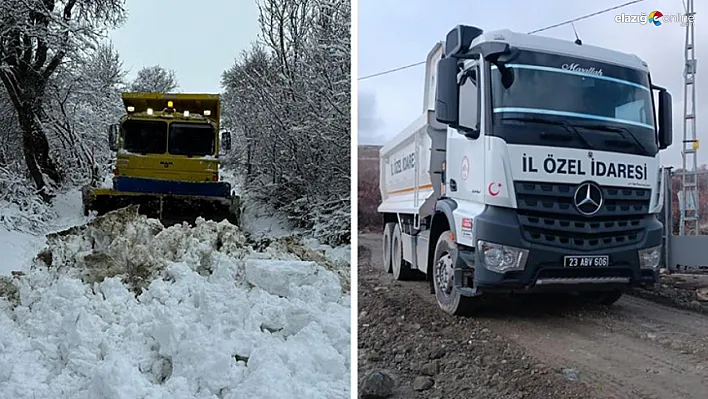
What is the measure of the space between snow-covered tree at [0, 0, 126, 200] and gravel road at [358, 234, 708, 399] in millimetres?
1485

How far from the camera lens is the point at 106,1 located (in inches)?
85.2

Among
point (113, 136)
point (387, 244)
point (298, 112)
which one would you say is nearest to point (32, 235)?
point (113, 136)

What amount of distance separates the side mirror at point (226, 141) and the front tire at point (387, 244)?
3.42 feet

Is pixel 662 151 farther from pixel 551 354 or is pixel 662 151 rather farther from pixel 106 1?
pixel 106 1

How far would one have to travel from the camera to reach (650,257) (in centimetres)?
164

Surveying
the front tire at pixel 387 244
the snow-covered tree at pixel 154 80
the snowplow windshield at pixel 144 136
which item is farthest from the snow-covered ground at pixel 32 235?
the front tire at pixel 387 244

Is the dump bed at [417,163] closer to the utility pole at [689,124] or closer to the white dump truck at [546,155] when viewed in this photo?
the white dump truck at [546,155]

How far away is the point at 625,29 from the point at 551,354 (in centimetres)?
95

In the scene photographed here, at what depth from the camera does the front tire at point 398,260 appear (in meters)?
1.73

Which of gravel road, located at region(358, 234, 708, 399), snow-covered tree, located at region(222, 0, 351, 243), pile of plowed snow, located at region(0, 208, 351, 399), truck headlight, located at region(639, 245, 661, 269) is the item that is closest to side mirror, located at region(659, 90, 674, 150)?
truck headlight, located at region(639, 245, 661, 269)

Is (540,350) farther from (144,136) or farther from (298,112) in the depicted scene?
(144,136)

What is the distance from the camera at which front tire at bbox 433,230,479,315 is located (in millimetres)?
1672

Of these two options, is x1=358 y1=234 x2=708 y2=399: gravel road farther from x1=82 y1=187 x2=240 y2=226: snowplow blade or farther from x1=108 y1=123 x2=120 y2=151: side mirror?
x1=108 y1=123 x2=120 y2=151: side mirror

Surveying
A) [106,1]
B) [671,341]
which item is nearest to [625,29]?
[671,341]
